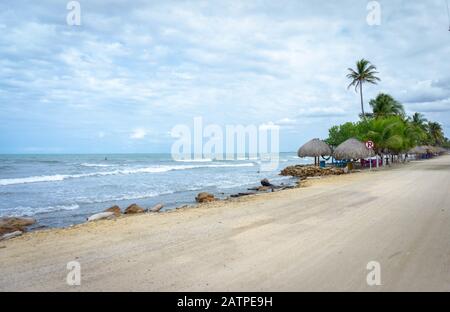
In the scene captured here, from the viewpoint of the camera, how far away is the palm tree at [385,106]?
43656 mm

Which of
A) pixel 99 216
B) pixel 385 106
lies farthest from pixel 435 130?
pixel 99 216

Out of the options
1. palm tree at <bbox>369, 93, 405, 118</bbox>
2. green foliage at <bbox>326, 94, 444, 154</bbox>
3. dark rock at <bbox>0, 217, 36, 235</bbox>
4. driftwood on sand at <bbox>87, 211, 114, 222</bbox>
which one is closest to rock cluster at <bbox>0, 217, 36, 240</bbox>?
dark rock at <bbox>0, 217, 36, 235</bbox>

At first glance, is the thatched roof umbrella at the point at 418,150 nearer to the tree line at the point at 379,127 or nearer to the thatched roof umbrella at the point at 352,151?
the tree line at the point at 379,127

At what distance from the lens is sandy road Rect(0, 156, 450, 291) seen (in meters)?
4.20

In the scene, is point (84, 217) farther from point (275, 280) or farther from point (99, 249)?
point (275, 280)

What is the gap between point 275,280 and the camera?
4199 mm

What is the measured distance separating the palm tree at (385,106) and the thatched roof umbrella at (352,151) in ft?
53.1

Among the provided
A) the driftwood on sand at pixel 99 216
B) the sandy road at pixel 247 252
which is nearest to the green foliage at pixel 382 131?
the sandy road at pixel 247 252

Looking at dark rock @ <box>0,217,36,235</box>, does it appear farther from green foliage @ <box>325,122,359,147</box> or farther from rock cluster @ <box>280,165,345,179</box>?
green foliage @ <box>325,122,359,147</box>

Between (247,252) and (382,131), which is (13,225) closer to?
(247,252)

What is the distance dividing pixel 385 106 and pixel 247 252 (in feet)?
143

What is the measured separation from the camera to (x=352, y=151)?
29031mm
